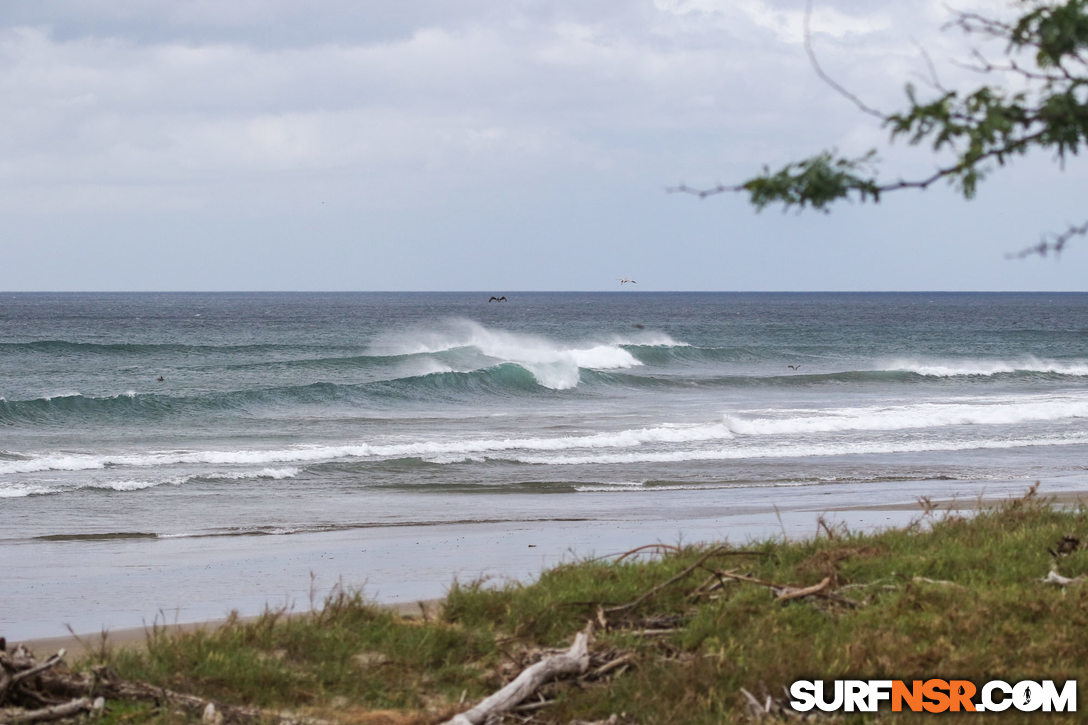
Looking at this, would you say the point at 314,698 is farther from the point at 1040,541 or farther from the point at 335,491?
the point at 335,491

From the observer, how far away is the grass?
534 cm

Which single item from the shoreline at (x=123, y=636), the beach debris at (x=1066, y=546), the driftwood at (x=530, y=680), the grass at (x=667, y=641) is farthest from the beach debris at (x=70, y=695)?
the beach debris at (x=1066, y=546)

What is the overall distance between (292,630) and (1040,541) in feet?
17.8

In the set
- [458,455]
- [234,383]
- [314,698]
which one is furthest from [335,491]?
[234,383]

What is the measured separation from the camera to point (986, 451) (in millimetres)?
21031

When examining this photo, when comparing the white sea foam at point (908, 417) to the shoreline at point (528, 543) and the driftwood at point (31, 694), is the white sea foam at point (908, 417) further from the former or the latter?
the driftwood at point (31, 694)

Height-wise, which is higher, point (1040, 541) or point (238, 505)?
point (1040, 541)

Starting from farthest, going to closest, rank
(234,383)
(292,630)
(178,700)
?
(234,383) < (292,630) < (178,700)

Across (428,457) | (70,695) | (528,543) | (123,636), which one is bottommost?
(428,457)

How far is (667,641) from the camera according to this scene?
5.98 m

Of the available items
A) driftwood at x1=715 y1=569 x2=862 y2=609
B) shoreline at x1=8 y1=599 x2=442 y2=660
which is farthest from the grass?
shoreline at x1=8 y1=599 x2=442 y2=660

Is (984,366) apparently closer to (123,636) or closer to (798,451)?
(798,451)

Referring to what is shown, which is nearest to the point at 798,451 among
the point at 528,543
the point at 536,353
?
the point at 528,543

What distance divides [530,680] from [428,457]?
564 inches
